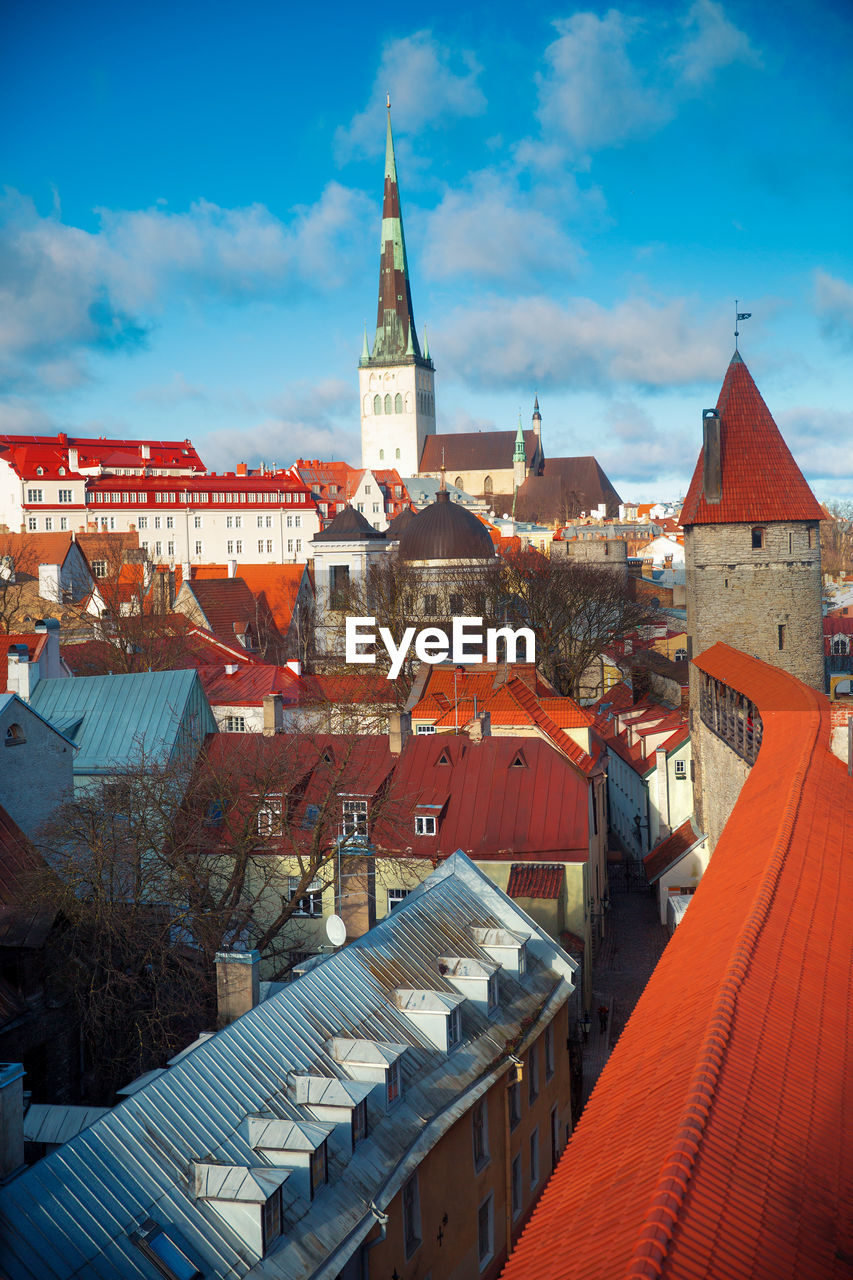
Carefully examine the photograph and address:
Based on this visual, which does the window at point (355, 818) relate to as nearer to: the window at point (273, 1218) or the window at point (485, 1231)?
the window at point (485, 1231)

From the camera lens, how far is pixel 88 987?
1734cm

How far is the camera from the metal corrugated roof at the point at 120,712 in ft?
89.9

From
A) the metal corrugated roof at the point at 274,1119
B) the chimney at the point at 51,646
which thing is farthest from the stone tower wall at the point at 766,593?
the metal corrugated roof at the point at 274,1119

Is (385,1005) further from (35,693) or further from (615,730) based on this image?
(615,730)

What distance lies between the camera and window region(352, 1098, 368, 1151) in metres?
11.8

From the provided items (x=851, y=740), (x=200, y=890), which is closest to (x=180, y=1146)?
(x=200, y=890)

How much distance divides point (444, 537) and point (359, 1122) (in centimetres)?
5329

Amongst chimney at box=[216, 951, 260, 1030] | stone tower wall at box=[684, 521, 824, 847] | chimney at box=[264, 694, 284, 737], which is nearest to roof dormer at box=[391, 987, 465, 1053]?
chimney at box=[216, 951, 260, 1030]

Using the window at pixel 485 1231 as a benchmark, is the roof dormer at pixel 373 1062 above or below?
above

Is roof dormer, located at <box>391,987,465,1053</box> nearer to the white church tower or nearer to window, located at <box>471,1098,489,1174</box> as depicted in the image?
window, located at <box>471,1098,489,1174</box>

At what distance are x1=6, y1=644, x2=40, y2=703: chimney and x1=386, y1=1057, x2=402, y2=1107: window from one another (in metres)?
16.9

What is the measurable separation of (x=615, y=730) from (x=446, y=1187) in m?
34.3

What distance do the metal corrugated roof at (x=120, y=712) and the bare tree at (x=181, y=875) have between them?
3.06ft

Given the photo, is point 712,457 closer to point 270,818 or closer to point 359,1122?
point 270,818
